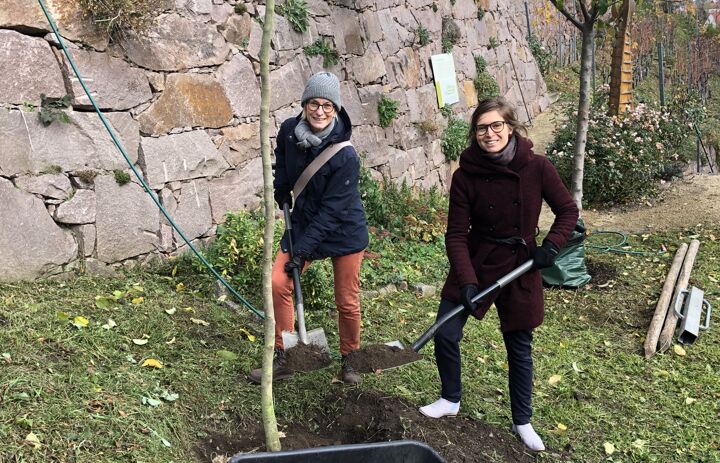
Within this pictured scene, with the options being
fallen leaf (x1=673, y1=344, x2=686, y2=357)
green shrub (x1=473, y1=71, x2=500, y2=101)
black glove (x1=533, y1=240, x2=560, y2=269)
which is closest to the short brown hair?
black glove (x1=533, y1=240, x2=560, y2=269)

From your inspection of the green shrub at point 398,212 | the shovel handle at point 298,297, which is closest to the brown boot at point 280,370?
the shovel handle at point 298,297

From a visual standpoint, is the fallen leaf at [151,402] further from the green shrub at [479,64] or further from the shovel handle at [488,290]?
the green shrub at [479,64]

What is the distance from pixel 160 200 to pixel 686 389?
12.6 feet

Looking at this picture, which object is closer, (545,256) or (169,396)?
(545,256)

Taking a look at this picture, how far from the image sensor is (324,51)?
23.3 feet

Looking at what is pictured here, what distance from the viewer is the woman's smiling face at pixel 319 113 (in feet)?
11.6

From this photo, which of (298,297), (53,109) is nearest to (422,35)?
(53,109)

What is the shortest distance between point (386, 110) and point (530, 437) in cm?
526

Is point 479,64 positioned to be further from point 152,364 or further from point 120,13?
point 152,364

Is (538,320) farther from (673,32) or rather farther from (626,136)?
(673,32)

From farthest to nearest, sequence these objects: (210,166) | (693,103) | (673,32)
Answer: (673,32) < (693,103) < (210,166)

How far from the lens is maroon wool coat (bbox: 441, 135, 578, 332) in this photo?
10.7 ft

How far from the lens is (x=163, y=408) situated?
328 cm

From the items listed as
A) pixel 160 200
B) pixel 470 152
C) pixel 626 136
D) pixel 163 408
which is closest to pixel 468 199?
pixel 470 152
